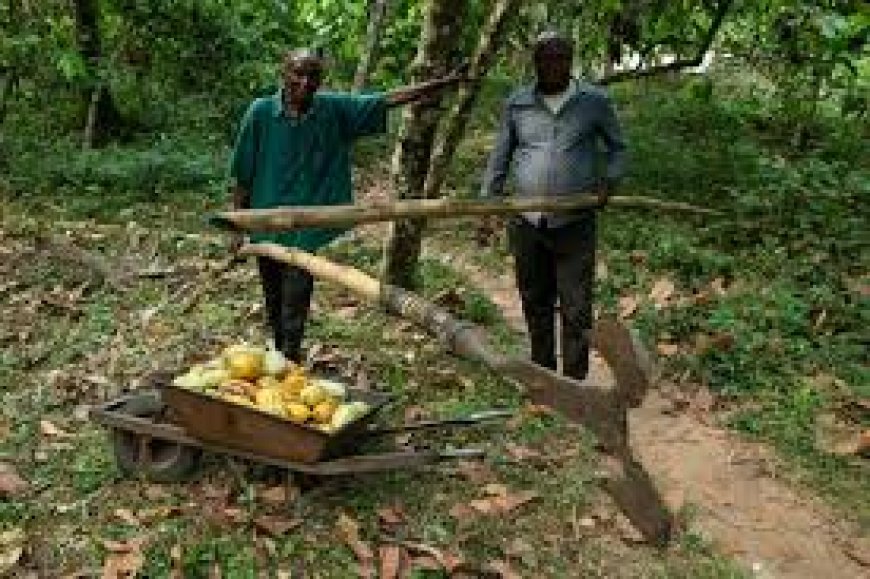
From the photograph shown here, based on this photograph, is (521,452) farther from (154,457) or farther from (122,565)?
(122,565)

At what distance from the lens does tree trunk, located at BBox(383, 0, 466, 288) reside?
7.76 meters

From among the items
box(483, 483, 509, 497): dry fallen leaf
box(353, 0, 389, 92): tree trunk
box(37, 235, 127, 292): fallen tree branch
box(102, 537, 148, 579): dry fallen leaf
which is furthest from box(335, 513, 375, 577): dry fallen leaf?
box(353, 0, 389, 92): tree trunk

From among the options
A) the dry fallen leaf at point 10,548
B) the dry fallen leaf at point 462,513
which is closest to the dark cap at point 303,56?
the dry fallen leaf at point 462,513

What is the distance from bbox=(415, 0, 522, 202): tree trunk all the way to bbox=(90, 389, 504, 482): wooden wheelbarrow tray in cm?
236

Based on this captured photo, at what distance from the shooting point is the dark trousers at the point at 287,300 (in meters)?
7.01

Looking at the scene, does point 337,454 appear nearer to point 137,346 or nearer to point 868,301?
point 137,346

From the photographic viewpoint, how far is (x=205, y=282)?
31.2 ft

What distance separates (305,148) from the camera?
6652mm

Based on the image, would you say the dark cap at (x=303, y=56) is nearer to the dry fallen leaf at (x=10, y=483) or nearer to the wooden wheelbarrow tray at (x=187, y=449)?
the wooden wheelbarrow tray at (x=187, y=449)

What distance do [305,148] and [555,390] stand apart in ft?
9.31

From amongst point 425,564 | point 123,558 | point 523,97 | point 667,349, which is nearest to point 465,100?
point 523,97

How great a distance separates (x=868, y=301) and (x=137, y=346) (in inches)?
224


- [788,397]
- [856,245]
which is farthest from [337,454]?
[856,245]

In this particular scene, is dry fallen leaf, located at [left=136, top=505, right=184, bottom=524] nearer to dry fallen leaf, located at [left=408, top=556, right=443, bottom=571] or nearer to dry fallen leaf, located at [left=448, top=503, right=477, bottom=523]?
dry fallen leaf, located at [left=408, top=556, right=443, bottom=571]
